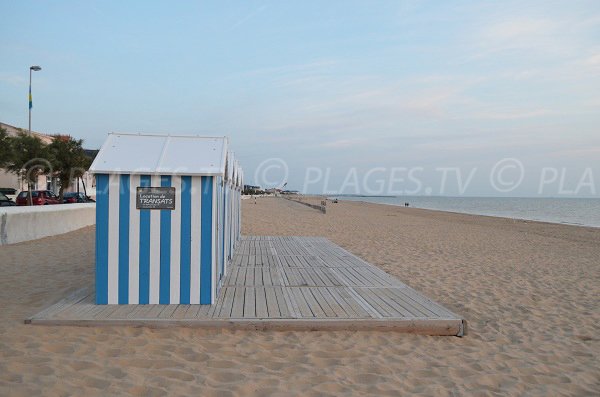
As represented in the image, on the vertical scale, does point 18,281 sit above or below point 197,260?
below

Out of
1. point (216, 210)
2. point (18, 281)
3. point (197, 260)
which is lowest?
point (18, 281)

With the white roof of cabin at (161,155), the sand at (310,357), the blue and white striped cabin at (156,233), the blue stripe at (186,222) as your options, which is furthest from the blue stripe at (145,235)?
the sand at (310,357)

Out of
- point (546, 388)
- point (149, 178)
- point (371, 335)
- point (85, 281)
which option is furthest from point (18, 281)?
point (546, 388)

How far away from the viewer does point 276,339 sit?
475 cm

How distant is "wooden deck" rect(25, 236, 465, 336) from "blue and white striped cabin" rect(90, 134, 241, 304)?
0.18 metres

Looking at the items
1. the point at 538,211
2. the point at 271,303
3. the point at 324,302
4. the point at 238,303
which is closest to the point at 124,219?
the point at 238,303

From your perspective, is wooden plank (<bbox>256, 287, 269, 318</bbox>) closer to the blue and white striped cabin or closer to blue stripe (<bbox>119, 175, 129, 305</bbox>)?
the blue and white striped cabin

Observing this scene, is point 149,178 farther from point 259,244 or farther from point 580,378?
point 259,244

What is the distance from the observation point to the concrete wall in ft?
39.3

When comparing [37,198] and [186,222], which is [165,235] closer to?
[186,222]

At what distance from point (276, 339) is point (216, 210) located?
1.63m

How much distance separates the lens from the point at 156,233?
5367 mm

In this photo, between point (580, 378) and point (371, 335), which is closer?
point (580, 378)

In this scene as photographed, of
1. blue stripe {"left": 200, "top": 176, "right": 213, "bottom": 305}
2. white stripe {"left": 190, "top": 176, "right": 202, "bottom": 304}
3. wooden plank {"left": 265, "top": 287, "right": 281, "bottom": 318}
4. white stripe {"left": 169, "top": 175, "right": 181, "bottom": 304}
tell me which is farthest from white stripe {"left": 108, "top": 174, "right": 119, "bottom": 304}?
wooden plank {"left": 265, "top": 287, "right": 281, "bottom": 318}
